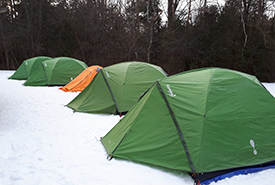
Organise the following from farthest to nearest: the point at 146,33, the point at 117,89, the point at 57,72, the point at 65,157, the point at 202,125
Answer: the point at 146,33 < the point at 57,72 < the point at 117,89 < the point at 65,157 < the point at 202,125

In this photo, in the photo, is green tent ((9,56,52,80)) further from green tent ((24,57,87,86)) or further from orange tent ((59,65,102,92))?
orange tent ((59,65,102,92))

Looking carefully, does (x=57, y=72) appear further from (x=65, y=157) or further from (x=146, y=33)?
(x=146, y=33)

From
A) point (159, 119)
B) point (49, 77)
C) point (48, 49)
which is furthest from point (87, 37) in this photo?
point (159, 119)

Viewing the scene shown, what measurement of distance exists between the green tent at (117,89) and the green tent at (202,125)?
1953 mm

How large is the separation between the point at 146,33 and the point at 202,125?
1346 centimetres

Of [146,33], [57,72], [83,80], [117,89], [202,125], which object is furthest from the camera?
[146,33]

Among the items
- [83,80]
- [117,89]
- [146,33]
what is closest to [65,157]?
[117,89]

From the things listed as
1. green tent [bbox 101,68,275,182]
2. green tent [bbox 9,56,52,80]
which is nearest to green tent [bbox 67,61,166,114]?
green tent [bbox 101,68,275,182]

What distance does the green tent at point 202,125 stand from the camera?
8.80 ft

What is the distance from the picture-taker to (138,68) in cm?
573

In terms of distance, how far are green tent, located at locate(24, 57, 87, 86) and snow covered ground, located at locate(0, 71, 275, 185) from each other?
4000mm

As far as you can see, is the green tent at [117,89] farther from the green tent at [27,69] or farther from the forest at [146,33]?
the forest at [146,33]

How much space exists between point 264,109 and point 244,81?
1.60ft

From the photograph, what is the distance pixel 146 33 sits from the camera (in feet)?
50.4
